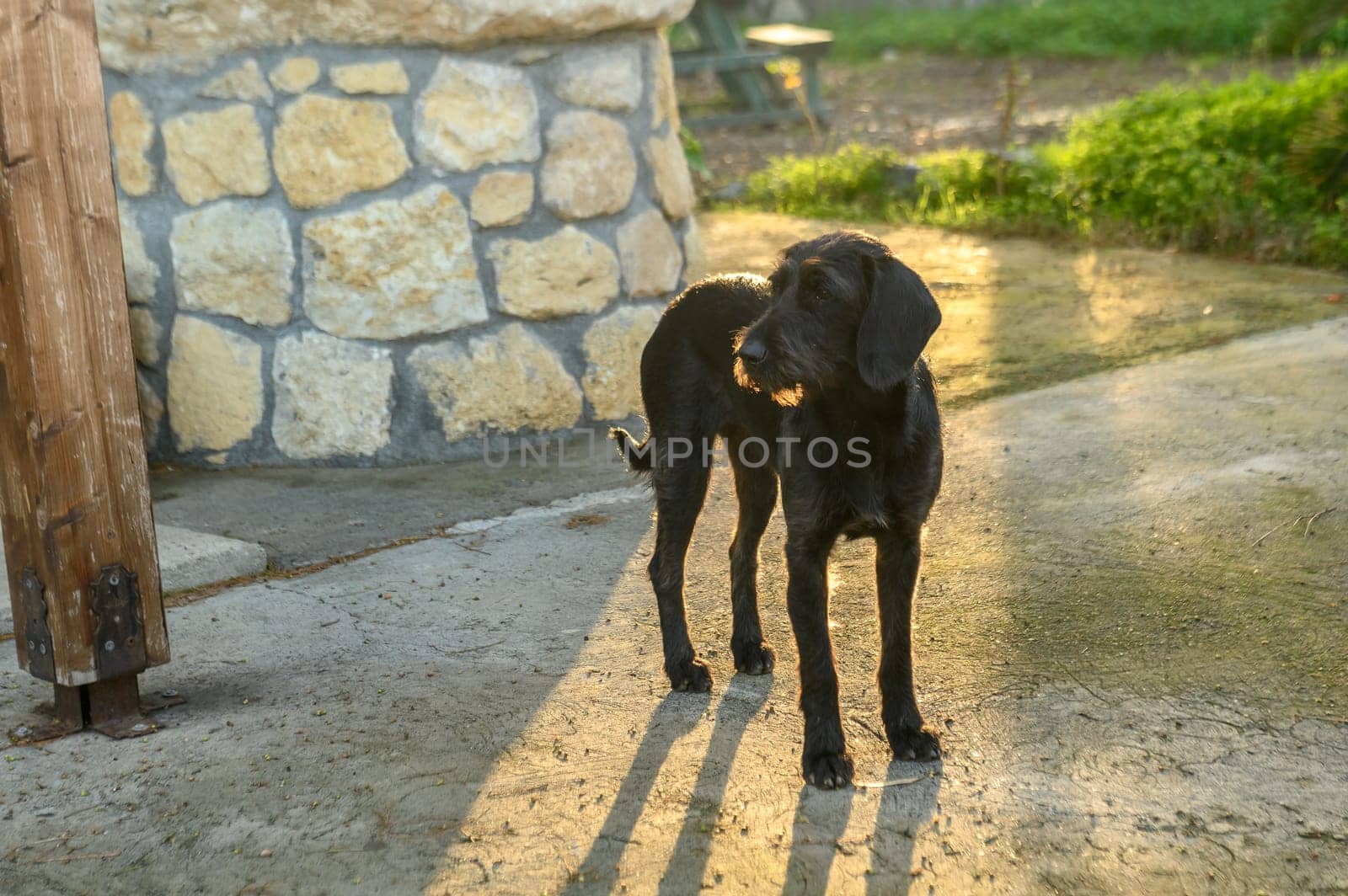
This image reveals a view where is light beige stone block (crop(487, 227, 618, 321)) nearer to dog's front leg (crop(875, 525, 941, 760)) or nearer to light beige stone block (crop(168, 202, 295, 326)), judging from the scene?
light beige stone block (crop(168, 202, 295, 326))

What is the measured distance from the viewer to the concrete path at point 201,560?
431 cm

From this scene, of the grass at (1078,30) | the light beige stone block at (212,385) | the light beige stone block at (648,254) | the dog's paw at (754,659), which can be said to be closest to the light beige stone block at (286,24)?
the light beige stone block at (648,254)

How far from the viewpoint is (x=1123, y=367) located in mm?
5957

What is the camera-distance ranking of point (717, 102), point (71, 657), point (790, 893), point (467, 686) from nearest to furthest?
point (790, 893) → point (71, 657) → point (467, 686) → point (717, 102)

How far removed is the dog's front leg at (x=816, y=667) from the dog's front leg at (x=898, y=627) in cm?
14

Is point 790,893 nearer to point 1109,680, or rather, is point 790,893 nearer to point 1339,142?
point 1109,680

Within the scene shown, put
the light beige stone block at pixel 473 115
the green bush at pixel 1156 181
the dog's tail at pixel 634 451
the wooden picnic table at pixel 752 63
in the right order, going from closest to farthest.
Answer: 1. the dog's tail at pixel 634 451
2. the light beige stone block at pixel 473 115
3. the green bush at pixel 1156 181
4. the wooden picnic table at pixel 752 63

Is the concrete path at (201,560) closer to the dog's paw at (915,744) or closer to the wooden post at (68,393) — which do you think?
the wooden post at (68,393)

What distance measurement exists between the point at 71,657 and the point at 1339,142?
24.2 ft

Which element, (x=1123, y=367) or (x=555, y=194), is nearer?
(x=555, y=194)

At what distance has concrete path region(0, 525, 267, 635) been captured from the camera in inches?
170

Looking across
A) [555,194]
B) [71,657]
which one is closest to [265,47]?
[555,194]

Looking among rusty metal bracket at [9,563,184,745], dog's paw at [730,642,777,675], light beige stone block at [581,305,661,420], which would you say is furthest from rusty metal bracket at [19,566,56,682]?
light beige stone block at [581,305,661,420]

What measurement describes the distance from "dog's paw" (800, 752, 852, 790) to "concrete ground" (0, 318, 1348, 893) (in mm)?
48
